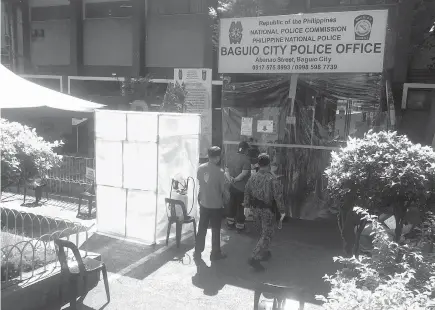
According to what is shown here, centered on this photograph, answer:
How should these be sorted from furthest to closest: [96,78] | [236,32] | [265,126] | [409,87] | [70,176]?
[96,78]
[70,176]
[409,87]
[265,126]
[236,32]

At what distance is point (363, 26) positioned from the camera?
7.84 m

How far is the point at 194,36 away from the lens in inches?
523

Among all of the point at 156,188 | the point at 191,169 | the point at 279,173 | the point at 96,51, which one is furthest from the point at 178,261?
the point at 96,51

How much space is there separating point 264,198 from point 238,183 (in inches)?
84.8

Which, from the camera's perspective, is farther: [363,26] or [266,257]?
[363,26]

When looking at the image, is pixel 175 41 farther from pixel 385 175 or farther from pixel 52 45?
pixel 385 175

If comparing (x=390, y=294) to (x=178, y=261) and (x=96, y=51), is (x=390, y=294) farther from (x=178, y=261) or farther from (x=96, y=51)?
(x=96, y=51)

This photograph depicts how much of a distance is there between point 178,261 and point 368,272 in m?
3.98

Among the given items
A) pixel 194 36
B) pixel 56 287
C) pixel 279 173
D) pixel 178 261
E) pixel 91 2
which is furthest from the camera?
pixel 91 2

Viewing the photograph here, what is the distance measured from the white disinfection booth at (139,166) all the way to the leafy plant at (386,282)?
13.4ft

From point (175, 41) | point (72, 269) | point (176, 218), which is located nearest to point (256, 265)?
point (176, 218)

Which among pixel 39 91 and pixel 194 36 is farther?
pixel 194 36

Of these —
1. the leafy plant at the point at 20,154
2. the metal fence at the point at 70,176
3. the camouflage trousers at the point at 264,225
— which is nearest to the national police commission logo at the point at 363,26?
the camouflage trousers at the point at 264,225

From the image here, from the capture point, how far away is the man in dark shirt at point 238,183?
8.34 meters
